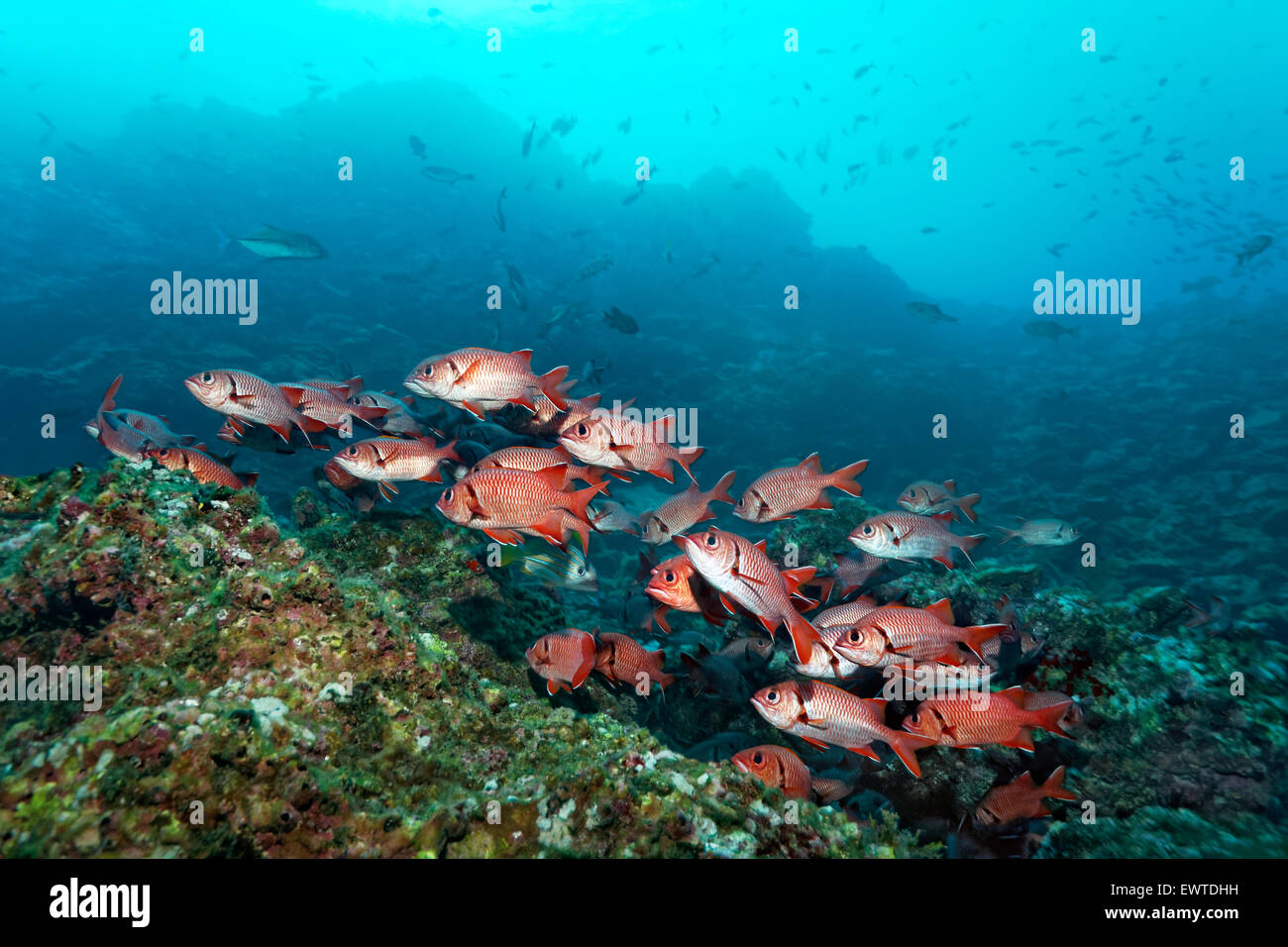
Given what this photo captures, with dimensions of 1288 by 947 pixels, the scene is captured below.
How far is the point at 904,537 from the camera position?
460 cm

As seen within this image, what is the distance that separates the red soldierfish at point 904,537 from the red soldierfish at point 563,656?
2497 millimetres

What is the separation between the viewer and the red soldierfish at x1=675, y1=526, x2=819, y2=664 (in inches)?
112

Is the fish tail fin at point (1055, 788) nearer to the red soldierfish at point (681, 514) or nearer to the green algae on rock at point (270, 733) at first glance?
the green algae on rock at point (270, 733)

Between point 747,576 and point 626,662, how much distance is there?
1.59 metres

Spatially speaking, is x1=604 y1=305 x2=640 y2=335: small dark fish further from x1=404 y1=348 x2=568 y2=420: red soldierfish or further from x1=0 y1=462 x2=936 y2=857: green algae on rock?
x1=0 y1=462 x2=936 y2=857: green algae on rock

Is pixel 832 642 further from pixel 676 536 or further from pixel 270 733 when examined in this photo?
pixel 270 733

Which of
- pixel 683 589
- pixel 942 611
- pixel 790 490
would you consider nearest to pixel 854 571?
pixel 790 490

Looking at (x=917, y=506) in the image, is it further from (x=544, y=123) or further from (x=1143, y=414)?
(x=544, y=123)

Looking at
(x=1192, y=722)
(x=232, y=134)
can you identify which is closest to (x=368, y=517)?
(x=1192, y=722)

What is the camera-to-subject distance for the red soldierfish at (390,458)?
3.63m

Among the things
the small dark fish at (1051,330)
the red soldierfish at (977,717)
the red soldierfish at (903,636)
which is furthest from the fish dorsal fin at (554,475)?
the small dark fish at (1051,330)

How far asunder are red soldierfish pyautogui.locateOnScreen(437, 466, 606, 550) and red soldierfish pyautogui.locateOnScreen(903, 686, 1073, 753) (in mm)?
2512

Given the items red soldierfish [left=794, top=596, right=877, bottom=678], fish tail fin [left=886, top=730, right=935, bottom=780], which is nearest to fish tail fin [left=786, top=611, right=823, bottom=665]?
red soldierfish [left=794, top=596, right=877, bottom=678]
